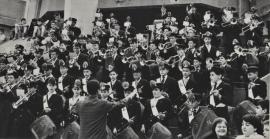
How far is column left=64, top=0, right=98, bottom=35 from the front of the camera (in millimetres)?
20656

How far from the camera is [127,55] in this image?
14.4 m

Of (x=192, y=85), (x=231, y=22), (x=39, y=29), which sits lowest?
(x=192, y=85)

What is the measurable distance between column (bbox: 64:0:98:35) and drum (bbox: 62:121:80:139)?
1139cm

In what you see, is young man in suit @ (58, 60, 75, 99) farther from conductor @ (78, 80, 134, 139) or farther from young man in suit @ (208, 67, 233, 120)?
conductor @ (78, 80, 134, 139)

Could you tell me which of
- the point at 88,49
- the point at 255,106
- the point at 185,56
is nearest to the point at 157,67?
the point at 185,56

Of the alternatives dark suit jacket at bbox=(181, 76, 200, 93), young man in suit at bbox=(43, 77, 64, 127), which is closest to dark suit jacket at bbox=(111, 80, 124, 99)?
young man in suit at bbox=(43, 77, 64, 127)

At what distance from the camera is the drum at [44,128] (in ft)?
32.5

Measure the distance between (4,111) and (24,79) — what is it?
5.56 feet

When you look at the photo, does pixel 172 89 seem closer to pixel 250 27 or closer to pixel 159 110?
pixel 159 110

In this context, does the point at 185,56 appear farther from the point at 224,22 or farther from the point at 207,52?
the point at 224,22

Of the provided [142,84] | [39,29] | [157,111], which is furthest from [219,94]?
[39,29]

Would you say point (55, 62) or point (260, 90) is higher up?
point (55, 62)

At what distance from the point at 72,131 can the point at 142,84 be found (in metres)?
2.45

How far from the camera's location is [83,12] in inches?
823
